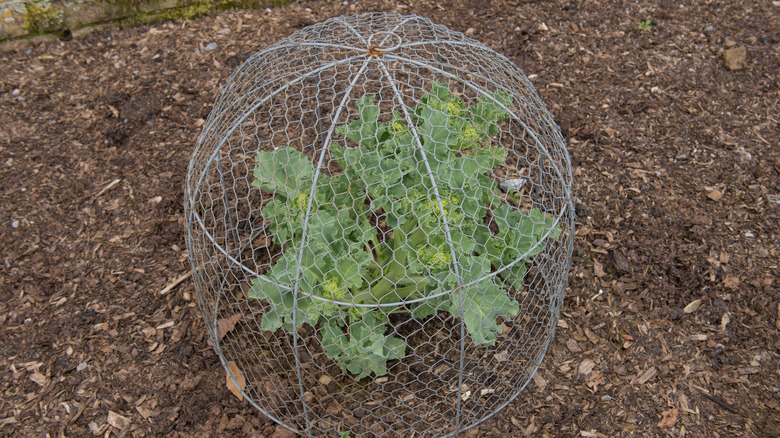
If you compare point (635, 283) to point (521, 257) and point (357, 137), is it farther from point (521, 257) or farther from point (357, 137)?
point (357, 137)

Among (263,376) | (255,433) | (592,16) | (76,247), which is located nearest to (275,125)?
(76,247)

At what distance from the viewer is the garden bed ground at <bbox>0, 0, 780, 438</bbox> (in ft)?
9.89

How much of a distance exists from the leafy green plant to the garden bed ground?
0.75 metres

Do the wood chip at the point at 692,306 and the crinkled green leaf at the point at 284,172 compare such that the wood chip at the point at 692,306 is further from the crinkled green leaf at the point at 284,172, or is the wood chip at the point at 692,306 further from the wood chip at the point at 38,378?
the wood chip at the point at 38,378

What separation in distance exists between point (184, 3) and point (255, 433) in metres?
3.82

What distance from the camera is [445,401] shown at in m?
2.99

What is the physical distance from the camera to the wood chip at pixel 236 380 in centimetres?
303

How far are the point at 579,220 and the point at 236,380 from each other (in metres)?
2.34

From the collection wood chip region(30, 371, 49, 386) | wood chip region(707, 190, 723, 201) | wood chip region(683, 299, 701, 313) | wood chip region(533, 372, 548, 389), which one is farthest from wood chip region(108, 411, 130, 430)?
wood chip region(707, 190, 723, 201)

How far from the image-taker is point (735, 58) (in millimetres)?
4598

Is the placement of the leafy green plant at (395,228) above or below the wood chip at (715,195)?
above

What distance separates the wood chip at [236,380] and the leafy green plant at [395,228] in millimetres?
505

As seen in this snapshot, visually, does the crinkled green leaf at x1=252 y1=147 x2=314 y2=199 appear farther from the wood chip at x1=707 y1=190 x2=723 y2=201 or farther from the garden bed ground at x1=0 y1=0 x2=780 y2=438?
the wood chip at x1=707 y1=190 x2=723 y2=201

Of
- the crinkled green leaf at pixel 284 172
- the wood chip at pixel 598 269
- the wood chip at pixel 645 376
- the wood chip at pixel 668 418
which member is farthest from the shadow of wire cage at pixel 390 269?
the wood chip at pixel 668 418
